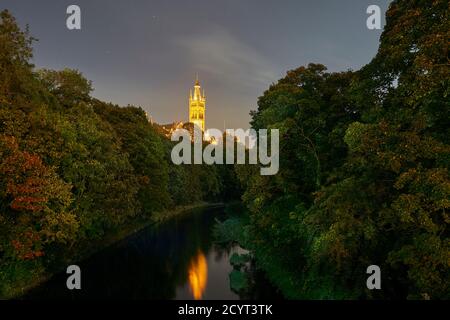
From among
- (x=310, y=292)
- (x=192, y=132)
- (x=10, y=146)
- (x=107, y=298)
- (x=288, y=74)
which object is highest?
(x=192, y=132)

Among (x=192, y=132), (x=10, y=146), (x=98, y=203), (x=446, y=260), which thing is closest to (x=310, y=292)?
(x=446, y=260)

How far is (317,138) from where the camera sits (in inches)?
1093

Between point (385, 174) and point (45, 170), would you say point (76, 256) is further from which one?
point (385, 174)

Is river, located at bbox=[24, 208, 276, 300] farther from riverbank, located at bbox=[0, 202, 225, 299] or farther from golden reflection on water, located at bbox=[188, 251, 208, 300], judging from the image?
riverbank, located at bbox=[0, 202, 225, 299]

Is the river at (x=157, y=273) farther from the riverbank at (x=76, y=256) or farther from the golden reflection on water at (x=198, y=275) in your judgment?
the riverbank at (x=76, y=256)

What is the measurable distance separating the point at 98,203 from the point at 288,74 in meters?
22.1

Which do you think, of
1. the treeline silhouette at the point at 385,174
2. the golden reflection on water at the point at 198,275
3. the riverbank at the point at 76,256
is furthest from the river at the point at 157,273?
the treeline silhouette at the point at 385,174

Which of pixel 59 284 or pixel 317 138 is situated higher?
pixel 317 138

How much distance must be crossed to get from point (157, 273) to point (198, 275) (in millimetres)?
4055

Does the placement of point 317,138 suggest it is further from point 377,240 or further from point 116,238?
point 116,238

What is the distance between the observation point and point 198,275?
39.0 metres

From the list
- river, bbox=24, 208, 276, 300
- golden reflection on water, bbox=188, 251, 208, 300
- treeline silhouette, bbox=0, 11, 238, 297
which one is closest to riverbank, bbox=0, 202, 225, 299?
treeline silhouette, bbox=0, 11, 238, 297

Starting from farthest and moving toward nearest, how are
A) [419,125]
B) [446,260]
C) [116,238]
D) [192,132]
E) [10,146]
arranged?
[192,132] < [116,238] < [10,146] < [419,125] < [446,260]
